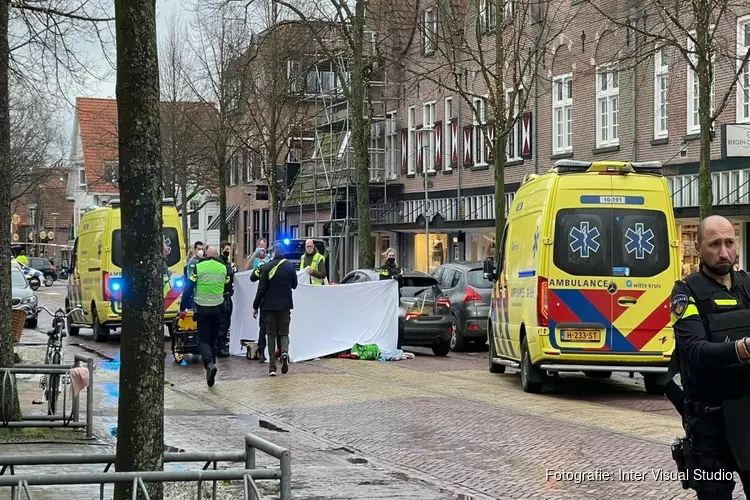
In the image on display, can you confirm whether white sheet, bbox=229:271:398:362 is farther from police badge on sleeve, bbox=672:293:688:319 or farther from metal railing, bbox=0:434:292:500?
police badge on sleeve, bbox=672:293:688:319

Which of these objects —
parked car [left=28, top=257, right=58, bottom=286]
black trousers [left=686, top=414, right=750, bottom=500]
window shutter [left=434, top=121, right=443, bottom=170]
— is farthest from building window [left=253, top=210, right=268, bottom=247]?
black trousers [left=686, top=414, right=750, bottom=500]

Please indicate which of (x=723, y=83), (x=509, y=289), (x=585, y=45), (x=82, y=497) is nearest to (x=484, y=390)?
(x=509, y=289)

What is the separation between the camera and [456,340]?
24.6 metres

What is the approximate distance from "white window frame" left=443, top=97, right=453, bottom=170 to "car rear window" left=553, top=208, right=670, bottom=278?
2865 cm

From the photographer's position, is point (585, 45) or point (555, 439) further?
point (585, 45)

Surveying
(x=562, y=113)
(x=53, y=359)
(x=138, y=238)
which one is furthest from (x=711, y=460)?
(x=562, y=113)

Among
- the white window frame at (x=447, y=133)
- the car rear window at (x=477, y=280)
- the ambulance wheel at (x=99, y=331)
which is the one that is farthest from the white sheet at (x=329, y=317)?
the white window frame at (x=447, y=133)

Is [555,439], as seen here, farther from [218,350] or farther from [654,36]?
[218,350]

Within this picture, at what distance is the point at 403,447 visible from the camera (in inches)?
449

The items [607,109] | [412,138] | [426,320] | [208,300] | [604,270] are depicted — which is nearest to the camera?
[604,270]

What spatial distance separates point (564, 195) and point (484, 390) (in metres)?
2.85

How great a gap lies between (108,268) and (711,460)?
67.4 feet

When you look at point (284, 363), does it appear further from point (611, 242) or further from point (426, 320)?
point (611, 242)

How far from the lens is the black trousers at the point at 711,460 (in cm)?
518
